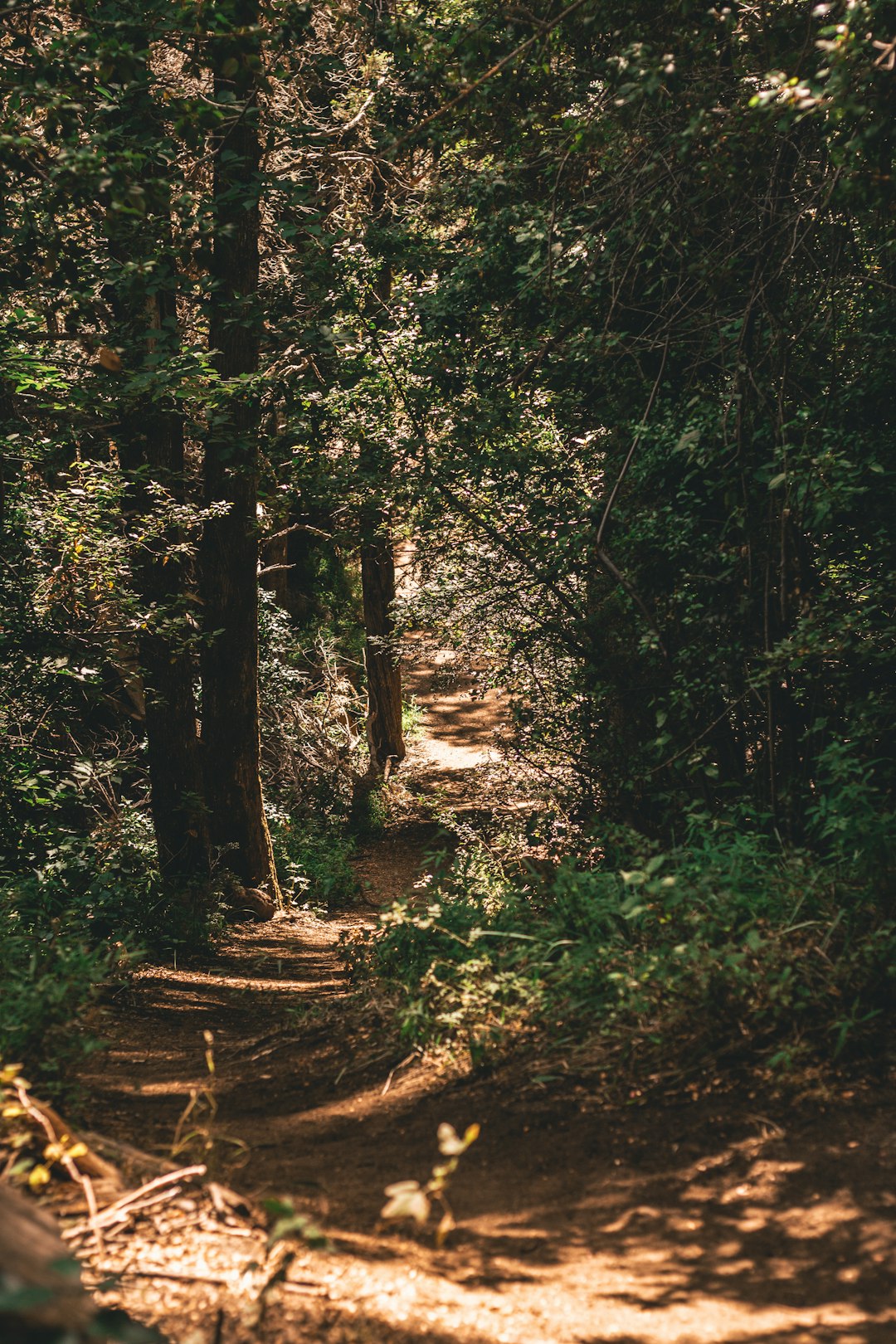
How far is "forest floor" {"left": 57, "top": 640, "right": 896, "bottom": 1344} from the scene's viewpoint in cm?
274

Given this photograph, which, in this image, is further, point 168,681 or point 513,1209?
point 168,681

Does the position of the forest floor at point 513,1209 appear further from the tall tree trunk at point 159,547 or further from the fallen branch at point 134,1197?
the tall tree trunk at point 159,547

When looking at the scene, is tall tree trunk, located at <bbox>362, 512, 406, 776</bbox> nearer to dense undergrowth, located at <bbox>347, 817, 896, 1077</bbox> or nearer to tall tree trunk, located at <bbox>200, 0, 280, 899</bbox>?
tall tree trunk, located at <bbox>200, 0, 280, 899</bbox>

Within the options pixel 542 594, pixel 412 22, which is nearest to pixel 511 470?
pixel 542 594

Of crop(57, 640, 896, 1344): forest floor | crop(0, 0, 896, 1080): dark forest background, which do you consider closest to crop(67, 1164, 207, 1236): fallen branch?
crop(57, 640, 896, 1344): forest floor

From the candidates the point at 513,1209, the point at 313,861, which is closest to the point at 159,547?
the point at 313,861


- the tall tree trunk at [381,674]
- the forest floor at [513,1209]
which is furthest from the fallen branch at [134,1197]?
the tall tree trunk at [381,674]

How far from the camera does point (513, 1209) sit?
3.49 meters

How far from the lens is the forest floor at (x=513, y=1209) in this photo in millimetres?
2738

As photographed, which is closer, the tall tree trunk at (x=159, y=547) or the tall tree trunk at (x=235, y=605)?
the tall tree trunk at (x=159, y=547)

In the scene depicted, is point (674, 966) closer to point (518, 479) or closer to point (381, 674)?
point (518, 479)

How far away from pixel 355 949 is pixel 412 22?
22.5 ft

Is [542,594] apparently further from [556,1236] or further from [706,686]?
[556,1236]

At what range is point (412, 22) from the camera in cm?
792
